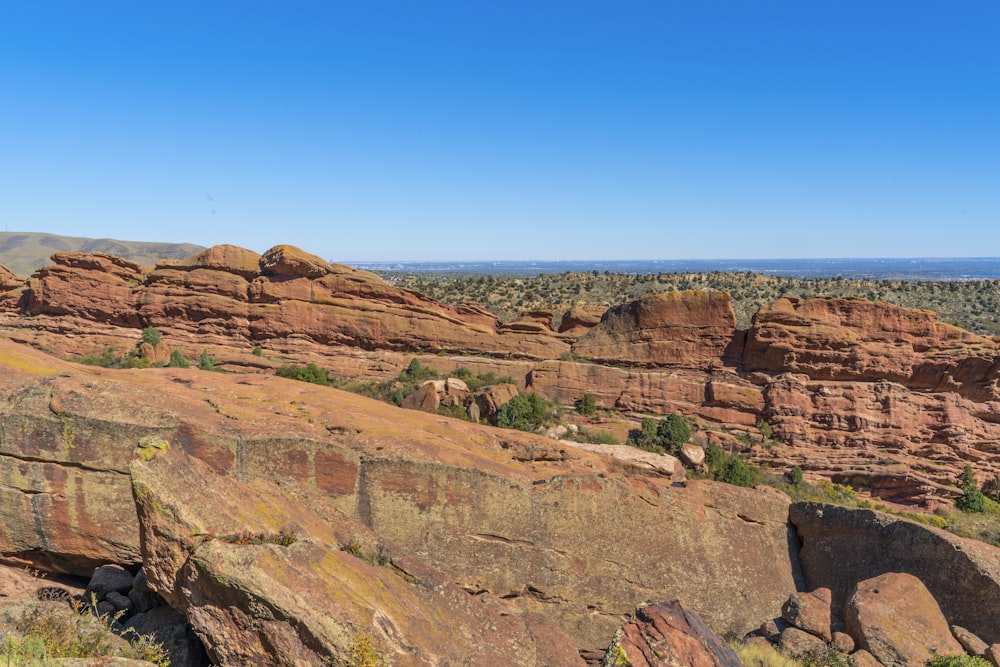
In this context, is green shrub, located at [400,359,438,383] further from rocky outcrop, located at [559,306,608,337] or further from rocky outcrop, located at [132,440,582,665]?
rocky outcrop, located at [132,440,582,665]

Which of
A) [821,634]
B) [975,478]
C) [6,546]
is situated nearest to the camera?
[6,546]

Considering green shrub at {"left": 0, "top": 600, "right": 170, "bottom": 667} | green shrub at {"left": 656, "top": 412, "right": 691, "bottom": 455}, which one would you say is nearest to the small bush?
green shrub at {"left": 0, "top": 600, "right": 170, "bottom": 667}

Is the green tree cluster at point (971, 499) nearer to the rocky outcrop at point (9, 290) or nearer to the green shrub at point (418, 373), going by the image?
the green shrub at point (418, 373)

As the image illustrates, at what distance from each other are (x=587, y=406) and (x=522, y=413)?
4964 mm

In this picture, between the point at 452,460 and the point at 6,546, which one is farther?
the point at 452,460

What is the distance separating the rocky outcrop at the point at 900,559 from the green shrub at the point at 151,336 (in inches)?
1532

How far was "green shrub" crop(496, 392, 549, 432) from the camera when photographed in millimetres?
31078

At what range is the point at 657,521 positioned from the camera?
13.0m

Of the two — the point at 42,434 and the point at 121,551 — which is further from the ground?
the point at 42,434

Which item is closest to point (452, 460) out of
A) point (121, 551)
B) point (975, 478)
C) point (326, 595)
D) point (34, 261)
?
point (326, 595)

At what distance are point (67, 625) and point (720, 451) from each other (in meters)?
28.2

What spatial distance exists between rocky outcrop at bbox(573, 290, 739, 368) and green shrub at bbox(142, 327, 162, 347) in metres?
28.7

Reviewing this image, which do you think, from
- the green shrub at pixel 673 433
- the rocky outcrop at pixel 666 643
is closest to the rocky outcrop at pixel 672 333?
the green shrub at pixel 673 433

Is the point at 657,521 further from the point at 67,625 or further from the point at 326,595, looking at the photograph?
the point at 67,625
